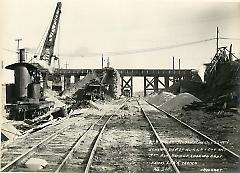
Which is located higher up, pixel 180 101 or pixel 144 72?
pixel 144 72

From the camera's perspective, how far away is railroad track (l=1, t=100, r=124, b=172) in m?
2.85

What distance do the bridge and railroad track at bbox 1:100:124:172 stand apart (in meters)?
0.35

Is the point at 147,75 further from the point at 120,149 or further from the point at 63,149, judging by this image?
the point at 63,149

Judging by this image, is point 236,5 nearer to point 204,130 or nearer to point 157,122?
point 204,130

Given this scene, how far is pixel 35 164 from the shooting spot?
285 centimetres

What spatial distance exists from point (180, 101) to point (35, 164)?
1442 mm

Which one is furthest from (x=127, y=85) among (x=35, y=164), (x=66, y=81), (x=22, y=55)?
(x=35, y=164)

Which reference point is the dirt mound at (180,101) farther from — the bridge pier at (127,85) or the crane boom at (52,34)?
the crane boom at (52,34)

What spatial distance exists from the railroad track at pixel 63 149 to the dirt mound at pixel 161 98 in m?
0.48

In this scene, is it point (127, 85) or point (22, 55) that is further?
point (127, 85)

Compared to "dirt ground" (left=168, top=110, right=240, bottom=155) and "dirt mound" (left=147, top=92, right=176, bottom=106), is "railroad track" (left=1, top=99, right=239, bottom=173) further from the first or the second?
"dirt mound" (left=147, top=92, right=176, bottom=106)

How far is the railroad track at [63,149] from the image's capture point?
9.36 feet

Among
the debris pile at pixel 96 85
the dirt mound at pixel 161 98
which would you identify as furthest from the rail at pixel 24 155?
the dirt mound at pixel 161 98

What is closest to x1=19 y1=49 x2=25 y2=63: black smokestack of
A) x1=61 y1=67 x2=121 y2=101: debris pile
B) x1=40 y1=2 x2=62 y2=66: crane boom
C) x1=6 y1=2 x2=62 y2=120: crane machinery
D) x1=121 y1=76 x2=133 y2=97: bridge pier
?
x1=6 y1=2 x2=62 y2=120: crane machinery
